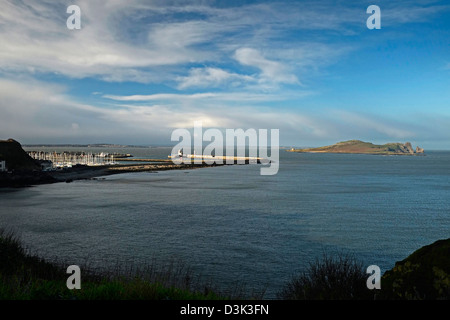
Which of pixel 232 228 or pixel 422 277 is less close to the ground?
pixel 422 277

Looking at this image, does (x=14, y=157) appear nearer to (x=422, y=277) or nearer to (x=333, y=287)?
(x=333, y=287)

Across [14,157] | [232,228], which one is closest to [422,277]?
[232,228]

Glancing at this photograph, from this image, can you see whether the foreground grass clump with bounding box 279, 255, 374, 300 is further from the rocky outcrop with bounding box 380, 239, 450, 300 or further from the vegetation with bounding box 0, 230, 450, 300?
the rocky outcrop with bounding box 380, 239, 450, 300

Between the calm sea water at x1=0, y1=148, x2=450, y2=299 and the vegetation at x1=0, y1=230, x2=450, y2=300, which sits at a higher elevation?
the vegetation at x1=0, y1=230, x2=450, y2=300

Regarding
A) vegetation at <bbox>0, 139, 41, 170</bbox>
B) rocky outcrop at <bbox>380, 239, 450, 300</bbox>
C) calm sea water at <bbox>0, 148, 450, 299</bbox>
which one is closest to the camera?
rocky outcrop at <bbox>380, 239, 450, 300</bbox>

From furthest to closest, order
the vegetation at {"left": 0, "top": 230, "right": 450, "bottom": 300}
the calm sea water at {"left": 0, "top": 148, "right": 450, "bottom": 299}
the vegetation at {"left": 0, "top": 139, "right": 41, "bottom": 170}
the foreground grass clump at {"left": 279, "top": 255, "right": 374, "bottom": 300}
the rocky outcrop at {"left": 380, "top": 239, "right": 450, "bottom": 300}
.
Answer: the vegetation at {"left": 0, "top": 139, "right": 41, "bottom": 170}, the calm sea water at {"left": 0, "top": 148, "right": 450, "bottom": 299}, the foreground grass clump at {"left": 279, "top": 255, "right": 374, "bottom": 300}, the rocky outcrop at {"left": 380, "top": 239, "right": 450, "bottom": 300}, the vegetation at {"left": 0, "top": 230, "right": 450, "bottom": 300}

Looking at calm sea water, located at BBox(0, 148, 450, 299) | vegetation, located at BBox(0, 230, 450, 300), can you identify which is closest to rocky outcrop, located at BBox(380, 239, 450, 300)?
vegetation, located at BBox(0, 230, 450, 300)

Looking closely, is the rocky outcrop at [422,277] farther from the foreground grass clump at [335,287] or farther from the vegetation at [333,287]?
the foreground grass clump at [335,287]

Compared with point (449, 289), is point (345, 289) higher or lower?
lower

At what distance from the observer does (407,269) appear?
10.9m

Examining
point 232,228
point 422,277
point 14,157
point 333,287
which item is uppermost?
point 14,157
